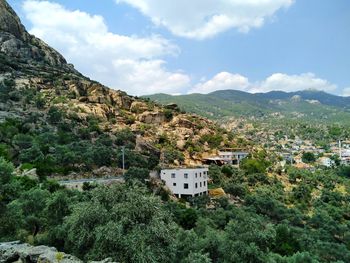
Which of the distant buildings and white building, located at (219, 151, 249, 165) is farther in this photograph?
white building, located at (219, 151, 249, 165)

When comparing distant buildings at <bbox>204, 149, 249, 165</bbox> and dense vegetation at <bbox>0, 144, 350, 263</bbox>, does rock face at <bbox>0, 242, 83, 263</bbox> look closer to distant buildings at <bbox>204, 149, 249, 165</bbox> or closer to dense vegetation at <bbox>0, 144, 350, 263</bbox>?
dense vegetation at <bbox>0, 144, 350, 263</bbox>

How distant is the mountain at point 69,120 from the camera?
58.8 m

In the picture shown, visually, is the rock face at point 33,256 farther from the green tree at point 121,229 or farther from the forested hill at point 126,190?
the green tree at point 121,229

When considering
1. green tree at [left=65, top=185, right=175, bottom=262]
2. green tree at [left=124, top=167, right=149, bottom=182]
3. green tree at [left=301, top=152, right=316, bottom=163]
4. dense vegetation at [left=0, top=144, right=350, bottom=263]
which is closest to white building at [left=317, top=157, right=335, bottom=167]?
green tree at [left=301, top=152, right=316, bottom=163]

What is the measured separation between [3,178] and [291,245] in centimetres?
3146

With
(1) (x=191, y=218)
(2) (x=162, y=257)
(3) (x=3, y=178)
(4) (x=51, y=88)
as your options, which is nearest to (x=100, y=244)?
(2) (x=162, y=257)

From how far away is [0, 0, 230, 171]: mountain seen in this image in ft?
193

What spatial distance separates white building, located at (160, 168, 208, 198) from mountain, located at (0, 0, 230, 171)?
406 inches

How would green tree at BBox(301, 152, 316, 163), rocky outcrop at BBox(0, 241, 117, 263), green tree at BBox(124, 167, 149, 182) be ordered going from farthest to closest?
green tree at BBox(301, 152, 316, 163) → green tree at BBox(124, 167, 149, 182) → rocky outcrop at BBox(0, 241, 117, 263)

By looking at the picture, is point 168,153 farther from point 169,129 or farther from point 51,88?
point 51,88

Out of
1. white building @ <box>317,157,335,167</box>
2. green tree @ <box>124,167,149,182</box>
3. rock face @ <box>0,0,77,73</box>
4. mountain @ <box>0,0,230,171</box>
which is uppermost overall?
rock face @ <box>0,0,77,73</box>

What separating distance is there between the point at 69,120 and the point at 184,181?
35997mm

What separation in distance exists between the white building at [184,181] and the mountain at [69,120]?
10305 millimetres

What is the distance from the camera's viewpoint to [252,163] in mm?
85062
